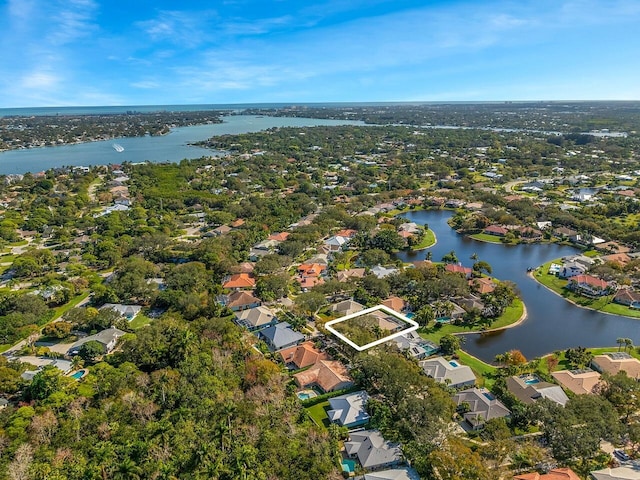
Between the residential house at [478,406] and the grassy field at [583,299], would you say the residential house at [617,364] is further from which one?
the grassy field at [583,299]

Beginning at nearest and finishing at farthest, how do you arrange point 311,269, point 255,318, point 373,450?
1. point 373,450
2. point 255,318
3. point 311,269

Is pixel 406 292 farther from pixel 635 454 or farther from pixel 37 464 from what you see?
pixel 37 464

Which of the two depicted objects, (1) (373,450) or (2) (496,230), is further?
(2) (496,230)

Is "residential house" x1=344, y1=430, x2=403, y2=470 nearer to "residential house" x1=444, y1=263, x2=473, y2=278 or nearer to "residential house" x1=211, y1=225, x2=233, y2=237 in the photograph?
"residential house" x1=444, y1=263, x2=473, y2=278

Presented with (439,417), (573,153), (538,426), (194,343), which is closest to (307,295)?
(194,343)

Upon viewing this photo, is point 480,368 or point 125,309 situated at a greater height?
point 125,309

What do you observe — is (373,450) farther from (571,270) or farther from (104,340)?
(571,270)

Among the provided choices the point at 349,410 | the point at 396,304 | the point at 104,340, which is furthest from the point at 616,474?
the point at 104,340
